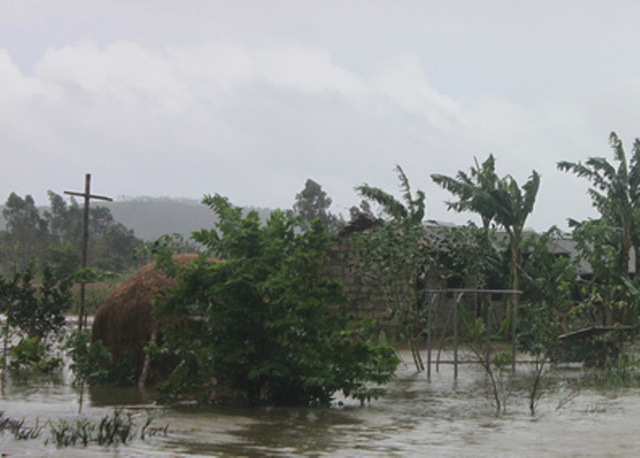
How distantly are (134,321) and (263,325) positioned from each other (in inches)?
117

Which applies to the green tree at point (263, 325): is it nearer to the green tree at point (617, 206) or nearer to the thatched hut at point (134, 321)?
the thatched hut at point (134, 321)

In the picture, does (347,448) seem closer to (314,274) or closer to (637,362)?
(314,274)

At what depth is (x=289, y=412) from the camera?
10.6 meters

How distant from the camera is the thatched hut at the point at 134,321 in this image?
13.0m

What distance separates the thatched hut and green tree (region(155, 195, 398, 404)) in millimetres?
1880

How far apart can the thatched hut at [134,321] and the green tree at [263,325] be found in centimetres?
188

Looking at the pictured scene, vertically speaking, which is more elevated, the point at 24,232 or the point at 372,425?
the point at 24,232

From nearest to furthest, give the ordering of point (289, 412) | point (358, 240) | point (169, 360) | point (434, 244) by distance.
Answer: point (289, 412), point (169, 360), point (358, 240), point (434, 244)

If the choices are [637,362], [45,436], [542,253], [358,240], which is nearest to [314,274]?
[45,436]

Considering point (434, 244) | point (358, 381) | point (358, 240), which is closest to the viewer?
point (358, 381)

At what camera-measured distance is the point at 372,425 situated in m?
9.79

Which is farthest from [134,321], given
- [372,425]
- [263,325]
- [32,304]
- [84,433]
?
[84,433]

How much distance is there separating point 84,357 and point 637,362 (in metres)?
9.13

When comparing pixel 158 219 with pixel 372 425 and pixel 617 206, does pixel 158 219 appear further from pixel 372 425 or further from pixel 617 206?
pixel 372 425
